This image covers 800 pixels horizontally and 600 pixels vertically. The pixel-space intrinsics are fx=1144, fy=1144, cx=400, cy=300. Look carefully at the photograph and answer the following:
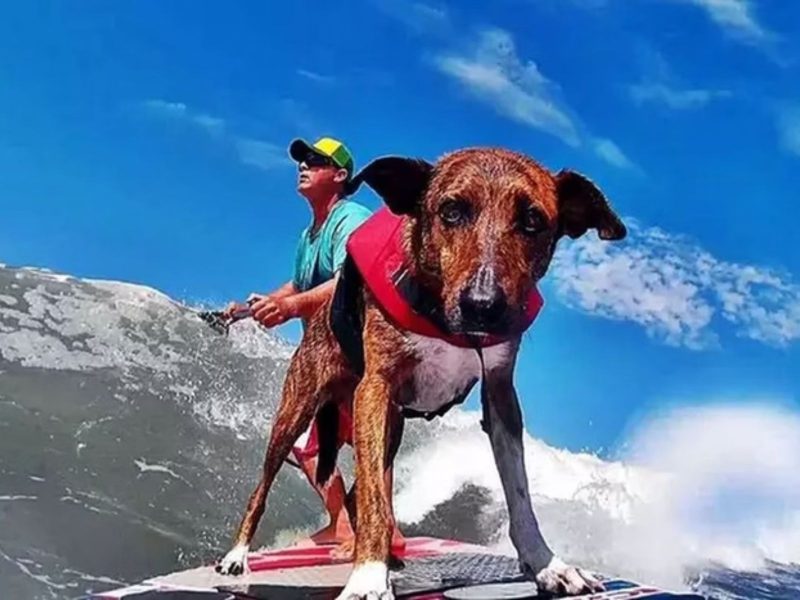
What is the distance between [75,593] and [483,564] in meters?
4.09

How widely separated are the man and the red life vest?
0.52 meters

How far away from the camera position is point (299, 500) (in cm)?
629

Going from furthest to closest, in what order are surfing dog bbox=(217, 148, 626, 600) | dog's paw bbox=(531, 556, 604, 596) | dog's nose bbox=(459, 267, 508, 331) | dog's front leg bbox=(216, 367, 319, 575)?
dog's front leg bbox=(216, 367, 319, 575) → dog's paw bbox=(531, 556, 604, 596) → surfing dog bbox=(217, 148, 626, 600) → dog's nose bbox=(459, 267, 508, 331)

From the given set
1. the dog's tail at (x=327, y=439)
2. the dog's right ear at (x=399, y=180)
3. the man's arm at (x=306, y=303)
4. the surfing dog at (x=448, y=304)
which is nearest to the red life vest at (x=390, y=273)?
the surfing dog at (x=448, y=304)

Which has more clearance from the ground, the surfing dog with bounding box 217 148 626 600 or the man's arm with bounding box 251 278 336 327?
the man's arm with bounding box 251 278 336 327

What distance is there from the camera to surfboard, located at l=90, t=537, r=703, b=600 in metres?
2.51

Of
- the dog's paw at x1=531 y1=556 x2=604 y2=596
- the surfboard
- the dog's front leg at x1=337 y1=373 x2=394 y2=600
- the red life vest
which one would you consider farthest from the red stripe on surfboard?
the red life vest

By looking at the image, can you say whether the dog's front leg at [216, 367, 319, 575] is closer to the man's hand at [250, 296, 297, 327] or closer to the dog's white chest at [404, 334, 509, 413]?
the man's hand at [250, 296, 297, 327]

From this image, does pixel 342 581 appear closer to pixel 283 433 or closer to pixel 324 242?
pixel 283 433

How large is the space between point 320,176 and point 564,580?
1.62 metres

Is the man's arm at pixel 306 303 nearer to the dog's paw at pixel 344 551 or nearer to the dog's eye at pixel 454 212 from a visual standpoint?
the dog's paw at pixel 344 551

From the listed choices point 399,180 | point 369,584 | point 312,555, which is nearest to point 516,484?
point 369,584

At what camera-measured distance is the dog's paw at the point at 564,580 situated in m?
2.49

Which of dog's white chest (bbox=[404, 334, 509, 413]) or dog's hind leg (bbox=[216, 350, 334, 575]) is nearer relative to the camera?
dog's white chest (bbox=[404, 334, 509, 413])
